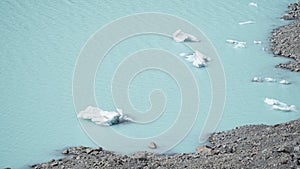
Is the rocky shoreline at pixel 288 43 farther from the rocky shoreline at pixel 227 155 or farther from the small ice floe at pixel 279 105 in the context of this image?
the rocky shoreline at pixel 227 155

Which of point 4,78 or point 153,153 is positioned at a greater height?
point 4,78

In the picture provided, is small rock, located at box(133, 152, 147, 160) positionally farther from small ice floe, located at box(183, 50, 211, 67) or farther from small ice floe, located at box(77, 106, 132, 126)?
small ice floe, located at box(183, 50, 211, 67)

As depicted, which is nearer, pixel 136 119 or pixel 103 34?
pixel 136 119

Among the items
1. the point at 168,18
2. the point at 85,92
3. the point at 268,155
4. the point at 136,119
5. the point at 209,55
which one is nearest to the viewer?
the point at 268,155

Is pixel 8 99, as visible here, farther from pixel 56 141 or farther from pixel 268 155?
pixel 268 155

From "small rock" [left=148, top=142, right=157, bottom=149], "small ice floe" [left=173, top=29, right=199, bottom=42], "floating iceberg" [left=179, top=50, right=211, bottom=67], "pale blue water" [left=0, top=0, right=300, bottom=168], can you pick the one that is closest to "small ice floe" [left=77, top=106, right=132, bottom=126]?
"pale blue water" [left=0, top=0, right=300, bottom=168]

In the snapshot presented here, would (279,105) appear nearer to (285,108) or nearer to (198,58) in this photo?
(285,108)

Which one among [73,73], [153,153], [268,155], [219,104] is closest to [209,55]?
[219,104]
